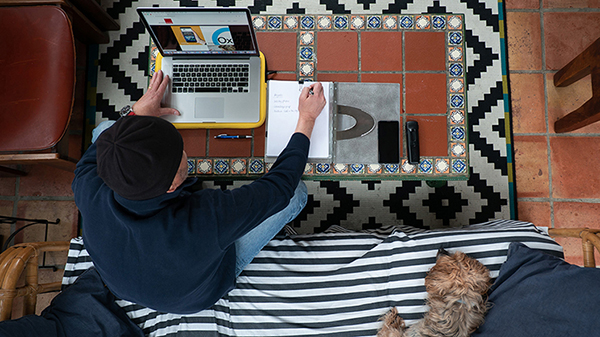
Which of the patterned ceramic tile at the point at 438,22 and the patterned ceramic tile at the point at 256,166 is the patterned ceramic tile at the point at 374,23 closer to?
the patterned ceramic tile at the point at 438,22

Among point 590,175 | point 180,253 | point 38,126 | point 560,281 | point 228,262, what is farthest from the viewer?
point 590,175

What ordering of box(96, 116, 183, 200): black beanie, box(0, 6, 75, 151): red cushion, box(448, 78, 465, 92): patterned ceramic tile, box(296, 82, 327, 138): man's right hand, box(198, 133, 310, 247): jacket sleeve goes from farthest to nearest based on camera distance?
1. box(0, 6, 75, 151): red cushion
2. box(448, 78, 465, 92): patterned ceramic tile
3. box(296, 82, 327, 138): man's right hand
4. box(198, 133, 310, 247): jacket sleeve
5. box(96, 116, 183, 200): black beanie

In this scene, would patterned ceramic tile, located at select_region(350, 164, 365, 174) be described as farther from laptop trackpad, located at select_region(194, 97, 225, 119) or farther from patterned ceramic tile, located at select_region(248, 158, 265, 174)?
laptop trackpad, located at select_region(194, 97, 225, 119)

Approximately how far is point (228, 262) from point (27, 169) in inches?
68.9

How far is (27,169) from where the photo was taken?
87.1 inches

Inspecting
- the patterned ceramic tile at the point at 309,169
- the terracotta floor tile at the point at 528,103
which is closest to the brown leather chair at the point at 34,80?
the patterned ceramic tile at the point at 309,169

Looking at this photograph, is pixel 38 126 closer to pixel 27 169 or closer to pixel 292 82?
pixel 27 169

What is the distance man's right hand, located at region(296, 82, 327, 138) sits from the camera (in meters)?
1.34

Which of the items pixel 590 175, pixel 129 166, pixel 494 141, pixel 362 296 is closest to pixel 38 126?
pixel 129 166

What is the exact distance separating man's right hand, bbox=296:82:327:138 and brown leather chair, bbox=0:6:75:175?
3.90 ft

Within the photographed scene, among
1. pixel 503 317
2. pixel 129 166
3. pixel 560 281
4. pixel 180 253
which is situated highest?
pixel 129 166

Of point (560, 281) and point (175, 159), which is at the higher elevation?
point (175, 159)

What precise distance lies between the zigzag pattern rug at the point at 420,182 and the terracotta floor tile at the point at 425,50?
2.73ft

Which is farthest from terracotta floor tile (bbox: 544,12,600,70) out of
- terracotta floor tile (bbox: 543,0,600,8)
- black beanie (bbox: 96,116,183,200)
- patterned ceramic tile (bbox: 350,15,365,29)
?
black beanie (bbox: 96,116,183,200)
